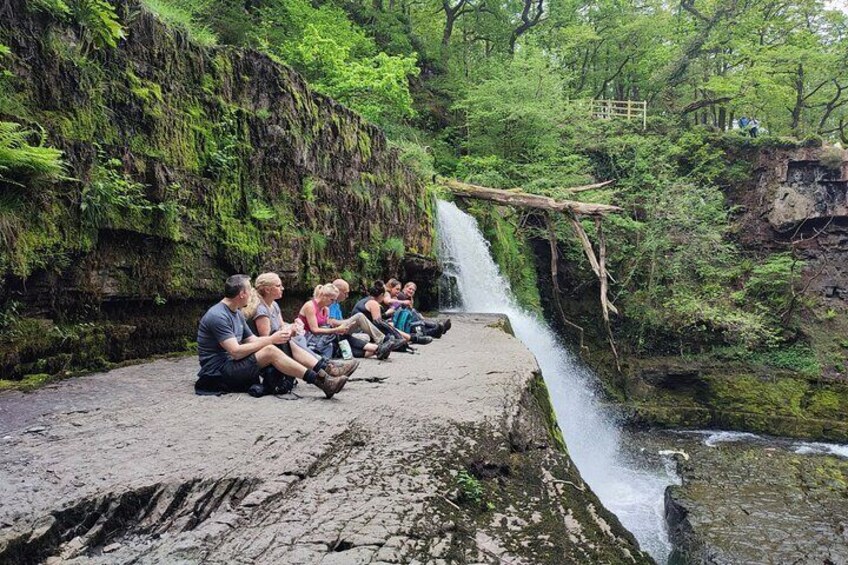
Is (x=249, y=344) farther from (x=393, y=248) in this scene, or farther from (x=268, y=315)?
(x=393, y=248)

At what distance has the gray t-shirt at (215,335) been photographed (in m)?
4.78

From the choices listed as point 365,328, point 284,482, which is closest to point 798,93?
point 365,328

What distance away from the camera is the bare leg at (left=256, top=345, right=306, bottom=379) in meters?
4.89

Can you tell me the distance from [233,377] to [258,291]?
103 centimetres

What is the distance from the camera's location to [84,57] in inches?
226

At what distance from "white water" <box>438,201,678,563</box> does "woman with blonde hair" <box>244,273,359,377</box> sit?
596 centimetres

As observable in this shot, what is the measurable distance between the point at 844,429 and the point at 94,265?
1968 cm

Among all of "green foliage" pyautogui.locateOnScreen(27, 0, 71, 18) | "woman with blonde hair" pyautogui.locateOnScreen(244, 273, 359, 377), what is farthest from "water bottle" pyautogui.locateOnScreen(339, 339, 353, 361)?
"green foliage" pyautogui.locateOnScreen(27, 0, 71, 18)

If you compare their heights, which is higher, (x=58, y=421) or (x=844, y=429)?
(x=58, y=421)

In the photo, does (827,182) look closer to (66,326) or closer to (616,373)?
(616,373)

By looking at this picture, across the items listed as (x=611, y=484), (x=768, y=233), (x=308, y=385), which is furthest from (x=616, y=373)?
(x=308, y=385)

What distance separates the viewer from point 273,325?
5.88 metres

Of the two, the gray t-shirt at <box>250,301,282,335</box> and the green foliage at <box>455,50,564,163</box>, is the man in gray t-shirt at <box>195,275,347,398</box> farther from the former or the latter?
the green foliage at <box>455,50,564,163</box>

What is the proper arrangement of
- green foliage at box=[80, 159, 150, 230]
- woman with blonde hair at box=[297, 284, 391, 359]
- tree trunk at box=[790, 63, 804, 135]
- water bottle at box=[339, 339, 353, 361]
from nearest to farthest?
1. green foliage at box=[80, 159, 150, 230]
2. woman with blonde hair at box=[297, 284, 391, 359]
3. water bottle at box=[339, 339, 353, 361]
4. tree trunk at box=[790, 63, 804, 135]
